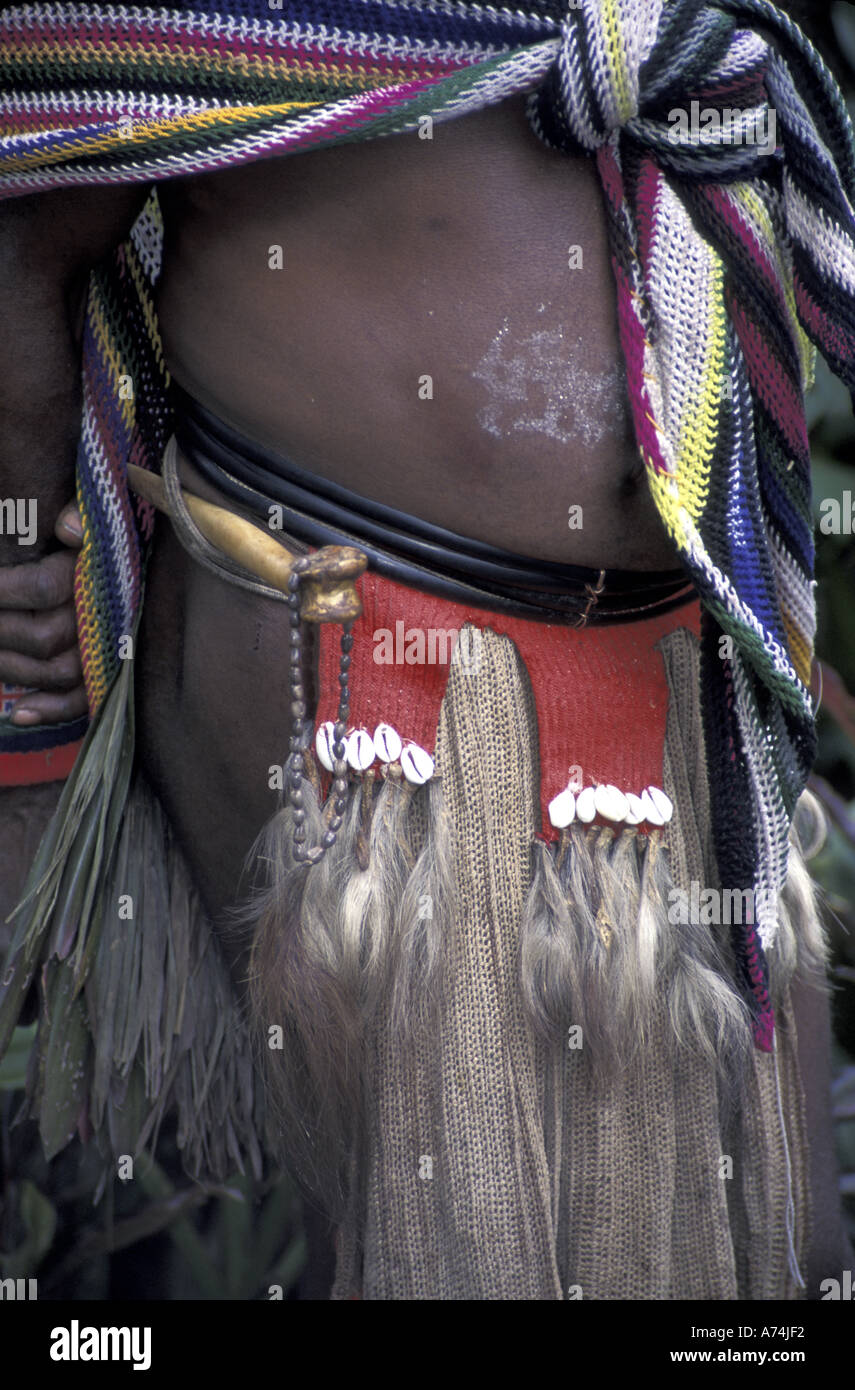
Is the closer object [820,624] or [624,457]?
[624,457]

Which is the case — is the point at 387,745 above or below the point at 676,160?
below

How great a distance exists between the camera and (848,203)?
0.81 metres

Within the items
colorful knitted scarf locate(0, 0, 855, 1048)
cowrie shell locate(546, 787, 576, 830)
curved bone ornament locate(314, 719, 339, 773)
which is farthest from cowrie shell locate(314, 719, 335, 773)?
colorful knitted scarf locate(0, 0, 855, 1048)

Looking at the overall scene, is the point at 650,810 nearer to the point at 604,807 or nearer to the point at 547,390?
the point at 604,807

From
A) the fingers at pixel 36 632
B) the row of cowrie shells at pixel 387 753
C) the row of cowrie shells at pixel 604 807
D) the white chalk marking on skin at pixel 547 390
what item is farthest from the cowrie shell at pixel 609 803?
the fingers at pixel 36 632

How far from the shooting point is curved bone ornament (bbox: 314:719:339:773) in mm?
810

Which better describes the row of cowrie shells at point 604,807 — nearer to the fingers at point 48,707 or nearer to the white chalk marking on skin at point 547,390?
the white chalk marking on skin at point 547,390

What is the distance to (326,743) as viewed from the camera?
32.0 inches

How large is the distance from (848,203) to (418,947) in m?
0.54

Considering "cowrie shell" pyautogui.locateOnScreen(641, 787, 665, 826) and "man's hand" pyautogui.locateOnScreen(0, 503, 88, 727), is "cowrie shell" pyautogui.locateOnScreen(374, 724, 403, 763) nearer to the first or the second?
"cowrie shell" pyautogui.locateOnScreen(641, 787, 665, 826)

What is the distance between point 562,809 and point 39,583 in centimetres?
41

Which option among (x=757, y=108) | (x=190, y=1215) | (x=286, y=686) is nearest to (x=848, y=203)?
(x=757, y=108)

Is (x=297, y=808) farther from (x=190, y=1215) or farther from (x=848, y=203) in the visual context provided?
(x=190, y=1215)

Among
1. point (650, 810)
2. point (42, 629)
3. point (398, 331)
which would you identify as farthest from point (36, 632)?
point (650, 810)
